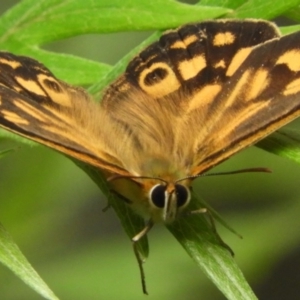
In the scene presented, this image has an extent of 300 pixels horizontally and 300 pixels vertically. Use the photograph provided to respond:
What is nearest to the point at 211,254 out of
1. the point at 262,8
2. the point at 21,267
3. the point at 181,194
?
the point at 181,194

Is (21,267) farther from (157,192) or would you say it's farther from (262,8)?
(262,8)

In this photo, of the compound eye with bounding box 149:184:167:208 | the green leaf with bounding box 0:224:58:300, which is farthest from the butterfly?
the green leaf with bounding box 0:224:58:300

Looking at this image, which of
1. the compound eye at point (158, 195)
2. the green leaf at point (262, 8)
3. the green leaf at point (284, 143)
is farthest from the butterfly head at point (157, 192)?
the green leaf at point (262, 8)

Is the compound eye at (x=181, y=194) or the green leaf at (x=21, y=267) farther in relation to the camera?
the compound eye at (x=181, y=194)

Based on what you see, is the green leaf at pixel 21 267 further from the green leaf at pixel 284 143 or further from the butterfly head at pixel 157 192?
the green leaf at pixel 284 143

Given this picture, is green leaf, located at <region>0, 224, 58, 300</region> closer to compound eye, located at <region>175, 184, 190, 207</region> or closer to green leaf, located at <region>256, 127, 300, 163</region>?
compound eye, located at <region>175, 184, 190, 207</region>

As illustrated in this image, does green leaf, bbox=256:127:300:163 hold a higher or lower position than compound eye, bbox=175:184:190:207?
lower

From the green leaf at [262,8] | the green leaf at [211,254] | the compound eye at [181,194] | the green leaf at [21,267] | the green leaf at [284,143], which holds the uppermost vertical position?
the green leaf at [262,8]


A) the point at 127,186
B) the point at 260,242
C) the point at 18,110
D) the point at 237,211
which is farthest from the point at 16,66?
the point at 237,211
